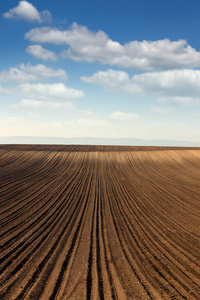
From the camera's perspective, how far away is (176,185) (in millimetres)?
21188

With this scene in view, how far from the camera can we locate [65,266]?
7.20m

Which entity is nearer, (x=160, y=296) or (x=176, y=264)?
(x=160, y=296)

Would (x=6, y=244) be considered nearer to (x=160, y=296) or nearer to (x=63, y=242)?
(x=63, y=242)

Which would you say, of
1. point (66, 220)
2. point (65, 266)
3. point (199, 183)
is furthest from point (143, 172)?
point (65, 266)

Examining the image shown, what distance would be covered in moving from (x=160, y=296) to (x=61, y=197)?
10826 mm

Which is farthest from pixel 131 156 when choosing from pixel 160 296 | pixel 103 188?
pixel 160 296

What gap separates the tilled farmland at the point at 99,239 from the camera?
6195 mm

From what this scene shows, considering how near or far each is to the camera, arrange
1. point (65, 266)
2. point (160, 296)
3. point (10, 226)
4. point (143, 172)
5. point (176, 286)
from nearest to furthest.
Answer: point (160, 296)
point (176, 286)
point (65, 266)
point (10, 226)
point (143, 172)

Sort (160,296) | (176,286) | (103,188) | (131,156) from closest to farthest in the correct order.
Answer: (160,296) → (176,286) → (103,188) → (131,156)

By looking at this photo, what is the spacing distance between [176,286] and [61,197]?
10.6 meters

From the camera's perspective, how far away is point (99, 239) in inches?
366

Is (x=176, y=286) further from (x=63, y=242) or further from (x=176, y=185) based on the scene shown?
(x=176, y=185)

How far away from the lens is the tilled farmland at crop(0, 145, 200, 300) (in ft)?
20.3

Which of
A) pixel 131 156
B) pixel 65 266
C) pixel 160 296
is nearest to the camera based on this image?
pixel 160 296
